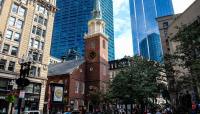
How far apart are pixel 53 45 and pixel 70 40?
1562 cm

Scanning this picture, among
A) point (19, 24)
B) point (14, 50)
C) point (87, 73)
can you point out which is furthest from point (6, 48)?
point (87, 73)

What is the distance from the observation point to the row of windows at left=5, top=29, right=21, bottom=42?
39.3m

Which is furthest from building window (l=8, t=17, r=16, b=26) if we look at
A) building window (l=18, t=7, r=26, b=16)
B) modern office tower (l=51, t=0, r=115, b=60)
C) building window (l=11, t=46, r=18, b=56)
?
modern office tower (l=51, t=0, r=115, b=60)

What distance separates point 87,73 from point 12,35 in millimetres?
24412

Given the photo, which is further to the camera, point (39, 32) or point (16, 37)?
point (39, 32)

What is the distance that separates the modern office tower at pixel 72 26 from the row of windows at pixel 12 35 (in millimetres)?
90521

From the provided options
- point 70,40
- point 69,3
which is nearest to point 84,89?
point 70,40

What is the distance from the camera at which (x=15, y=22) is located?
1610 inches

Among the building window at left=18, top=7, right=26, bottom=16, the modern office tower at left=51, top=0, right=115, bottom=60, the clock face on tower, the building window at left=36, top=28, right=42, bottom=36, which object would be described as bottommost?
the clock face on tower

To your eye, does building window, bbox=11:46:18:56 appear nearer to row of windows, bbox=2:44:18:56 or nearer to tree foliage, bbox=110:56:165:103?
row of windows, bbox=2:44:18:56

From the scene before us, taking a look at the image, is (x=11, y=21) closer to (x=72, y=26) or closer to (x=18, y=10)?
(x=18, y=10)

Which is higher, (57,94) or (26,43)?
(26,43)

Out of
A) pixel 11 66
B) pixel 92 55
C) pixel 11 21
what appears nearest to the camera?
pixel 11 66

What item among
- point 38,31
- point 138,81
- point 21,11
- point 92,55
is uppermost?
point 21,11
